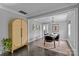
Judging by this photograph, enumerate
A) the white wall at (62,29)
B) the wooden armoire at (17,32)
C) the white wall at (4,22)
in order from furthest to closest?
the white wall at (62,29)
the wooden armoire at (17,32)
the white wall at (4,22)

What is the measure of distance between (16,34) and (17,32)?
14 cm

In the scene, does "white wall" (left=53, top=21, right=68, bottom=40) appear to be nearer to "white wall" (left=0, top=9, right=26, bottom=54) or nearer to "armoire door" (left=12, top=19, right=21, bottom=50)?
"armoire door" (left=12, top=19, right=21, bottom=50)

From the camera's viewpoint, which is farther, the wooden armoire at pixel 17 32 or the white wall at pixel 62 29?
the white wall at pixel 62 29

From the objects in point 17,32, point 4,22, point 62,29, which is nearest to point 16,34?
point 17,32

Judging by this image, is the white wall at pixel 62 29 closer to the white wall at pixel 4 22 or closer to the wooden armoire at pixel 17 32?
the wooden armoire at pixel 17 32

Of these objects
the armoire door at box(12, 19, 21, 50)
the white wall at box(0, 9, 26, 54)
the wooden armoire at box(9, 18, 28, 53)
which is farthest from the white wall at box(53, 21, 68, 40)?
the white wall at box(0, 9, 26, 54)

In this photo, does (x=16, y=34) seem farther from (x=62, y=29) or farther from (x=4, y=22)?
(x=62, y=29)

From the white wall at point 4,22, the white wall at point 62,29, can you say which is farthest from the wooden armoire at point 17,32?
the white wall at point 62,29

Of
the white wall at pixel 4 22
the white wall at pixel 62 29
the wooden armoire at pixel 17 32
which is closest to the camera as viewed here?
the white wall at pixel 4 22

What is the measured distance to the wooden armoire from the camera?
15.0 feet

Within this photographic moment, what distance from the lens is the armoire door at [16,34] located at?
458 centimetres

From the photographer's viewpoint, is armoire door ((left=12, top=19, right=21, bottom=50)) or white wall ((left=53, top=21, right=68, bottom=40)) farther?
white wall ((left=53, top=21, right=68, bottom=40))

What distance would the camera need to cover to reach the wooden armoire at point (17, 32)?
15.0 ft

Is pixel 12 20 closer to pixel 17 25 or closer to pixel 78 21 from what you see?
pixel 17 25
